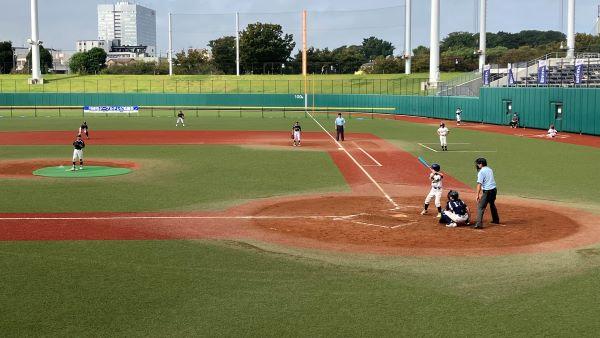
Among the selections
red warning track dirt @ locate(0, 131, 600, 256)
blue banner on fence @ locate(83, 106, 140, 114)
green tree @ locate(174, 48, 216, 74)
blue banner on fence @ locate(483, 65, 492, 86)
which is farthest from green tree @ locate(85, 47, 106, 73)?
red warning track dirt @ locate(0, 131, 600, 256)

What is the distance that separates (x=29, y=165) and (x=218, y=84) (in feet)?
280

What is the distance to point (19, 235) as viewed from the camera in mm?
16125

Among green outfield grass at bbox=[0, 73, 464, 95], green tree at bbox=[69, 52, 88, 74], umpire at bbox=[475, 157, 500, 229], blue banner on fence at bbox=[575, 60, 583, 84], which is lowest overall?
umpire at bbox=[475, 157, 500, 229]

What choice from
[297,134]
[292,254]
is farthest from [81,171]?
[292,254]

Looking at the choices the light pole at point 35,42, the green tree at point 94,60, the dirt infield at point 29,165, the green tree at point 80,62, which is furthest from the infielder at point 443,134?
the green tree at point 80,62

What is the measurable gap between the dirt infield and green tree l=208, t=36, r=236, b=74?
11795 cm

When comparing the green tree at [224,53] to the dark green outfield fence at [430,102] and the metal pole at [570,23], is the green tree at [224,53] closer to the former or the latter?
the dark green outfield fence at [430,102]

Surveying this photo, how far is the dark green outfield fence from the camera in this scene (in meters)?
48.4

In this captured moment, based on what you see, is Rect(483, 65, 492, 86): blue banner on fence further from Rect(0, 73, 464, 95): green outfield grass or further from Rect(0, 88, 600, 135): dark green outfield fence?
Rect(0, 73, 464, 95): green outfield grass

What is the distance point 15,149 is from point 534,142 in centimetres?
3208

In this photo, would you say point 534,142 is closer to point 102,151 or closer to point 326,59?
point 102,151

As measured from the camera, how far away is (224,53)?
511 feet

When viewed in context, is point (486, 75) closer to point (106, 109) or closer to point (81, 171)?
point (81, 171)

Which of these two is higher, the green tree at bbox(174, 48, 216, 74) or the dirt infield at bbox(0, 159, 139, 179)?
the green tree at bbox(174, 48, 216, 74)
